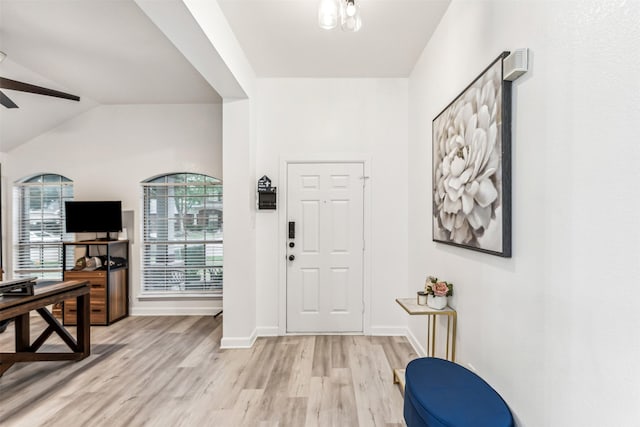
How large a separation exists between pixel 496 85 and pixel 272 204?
95.7 inches

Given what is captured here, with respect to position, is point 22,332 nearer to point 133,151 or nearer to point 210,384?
point 210,384

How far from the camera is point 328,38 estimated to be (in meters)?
2.73

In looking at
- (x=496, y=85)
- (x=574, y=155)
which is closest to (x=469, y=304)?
(x=574, y=155)

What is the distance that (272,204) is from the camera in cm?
343

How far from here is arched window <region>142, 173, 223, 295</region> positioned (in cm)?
439

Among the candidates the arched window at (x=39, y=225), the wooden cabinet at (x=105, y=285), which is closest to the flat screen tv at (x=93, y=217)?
the wooden cabinet at (x=105, y=285)

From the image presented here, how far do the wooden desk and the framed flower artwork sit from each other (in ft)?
10.9

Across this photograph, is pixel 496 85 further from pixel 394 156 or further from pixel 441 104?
pixel 394 156

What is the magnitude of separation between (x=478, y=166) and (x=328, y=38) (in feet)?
6.03

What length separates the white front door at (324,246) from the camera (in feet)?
11.6

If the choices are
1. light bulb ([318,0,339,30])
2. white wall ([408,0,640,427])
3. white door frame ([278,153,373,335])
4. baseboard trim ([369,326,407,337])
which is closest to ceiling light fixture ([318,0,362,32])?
light bulb ([318,0,339,30])

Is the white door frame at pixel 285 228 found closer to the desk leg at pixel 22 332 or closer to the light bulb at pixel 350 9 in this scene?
the light bulb at pixel 350 9

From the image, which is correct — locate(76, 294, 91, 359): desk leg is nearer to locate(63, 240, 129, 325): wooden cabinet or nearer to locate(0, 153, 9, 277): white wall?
locate(63, 240, 129, 325): wooden cabinet

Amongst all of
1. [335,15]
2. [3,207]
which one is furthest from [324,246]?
[3,207]
